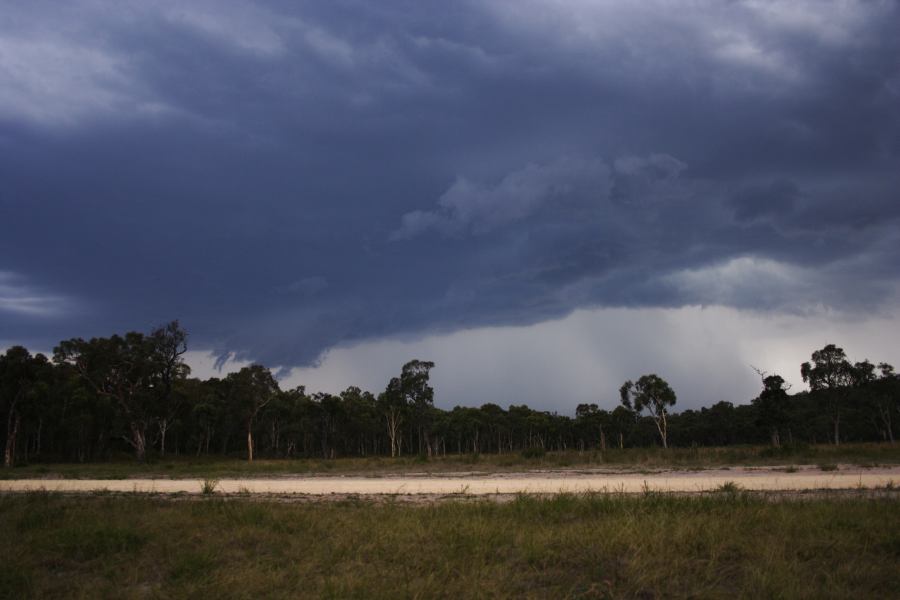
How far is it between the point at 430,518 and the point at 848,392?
3629 inches

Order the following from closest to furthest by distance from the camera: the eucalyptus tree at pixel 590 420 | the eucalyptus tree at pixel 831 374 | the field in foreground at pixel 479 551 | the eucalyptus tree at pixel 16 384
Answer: the field in foreground at pixel 479 551, the eucalyptus tree at pixel 16 384, the eucalyptus tree at pixel 831 374, the eucalyptus tree at pixel 590 420

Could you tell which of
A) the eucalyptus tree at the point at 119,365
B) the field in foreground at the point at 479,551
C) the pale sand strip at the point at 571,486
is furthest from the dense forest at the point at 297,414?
the field in foreground at the point at 479,551

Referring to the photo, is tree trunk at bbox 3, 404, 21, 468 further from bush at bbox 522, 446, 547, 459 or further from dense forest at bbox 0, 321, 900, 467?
bush at bbox 522, 446, 547, 459

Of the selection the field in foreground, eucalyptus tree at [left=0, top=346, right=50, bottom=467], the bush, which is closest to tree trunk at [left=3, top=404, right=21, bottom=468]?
eucalyptus tree at [left=0, top=346, right=50, bottom=467]

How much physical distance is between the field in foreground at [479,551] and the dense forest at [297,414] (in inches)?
1506

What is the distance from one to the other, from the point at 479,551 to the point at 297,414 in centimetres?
9345

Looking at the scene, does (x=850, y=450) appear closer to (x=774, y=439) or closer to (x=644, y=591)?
(x=774, y=439)

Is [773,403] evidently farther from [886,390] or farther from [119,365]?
[119,365]

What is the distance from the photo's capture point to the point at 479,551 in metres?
8.95

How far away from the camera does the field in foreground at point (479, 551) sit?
7.34 metres

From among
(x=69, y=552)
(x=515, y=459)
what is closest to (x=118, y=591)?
(x=69, y=552)

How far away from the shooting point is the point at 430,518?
11.7 metres

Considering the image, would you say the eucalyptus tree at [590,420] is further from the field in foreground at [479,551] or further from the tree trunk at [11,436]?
the field in foreground at [479,551]

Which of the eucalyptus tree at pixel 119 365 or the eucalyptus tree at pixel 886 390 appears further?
the eucalyptus tree at pixel 886 390
